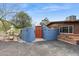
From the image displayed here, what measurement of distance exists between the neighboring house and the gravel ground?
0.15 metres

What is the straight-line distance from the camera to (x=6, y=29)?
200 inches

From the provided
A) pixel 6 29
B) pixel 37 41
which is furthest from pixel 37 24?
pixel 6 29

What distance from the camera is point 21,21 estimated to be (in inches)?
201

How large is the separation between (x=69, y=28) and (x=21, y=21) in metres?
1.24

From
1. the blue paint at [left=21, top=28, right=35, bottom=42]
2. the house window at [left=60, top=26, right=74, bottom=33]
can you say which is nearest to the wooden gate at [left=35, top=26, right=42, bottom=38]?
the blue paint at [left=21, top=28, right=35, bottom=42]

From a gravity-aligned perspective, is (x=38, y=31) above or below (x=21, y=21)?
below

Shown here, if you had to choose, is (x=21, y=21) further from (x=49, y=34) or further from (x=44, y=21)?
(x=49, y=34)

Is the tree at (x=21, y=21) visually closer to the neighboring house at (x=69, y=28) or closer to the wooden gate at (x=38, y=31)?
the wooden gate at (x=38, y=31)

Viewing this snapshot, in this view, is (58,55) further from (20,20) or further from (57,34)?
(20,20)

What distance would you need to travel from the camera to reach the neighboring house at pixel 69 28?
5.13 m

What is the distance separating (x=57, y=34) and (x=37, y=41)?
53 centimetres

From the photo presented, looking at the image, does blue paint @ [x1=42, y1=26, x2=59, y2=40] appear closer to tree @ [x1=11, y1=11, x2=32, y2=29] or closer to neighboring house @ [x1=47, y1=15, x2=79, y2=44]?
neighboring house @ [x1=47, y1=15, x2=79, y2=44]

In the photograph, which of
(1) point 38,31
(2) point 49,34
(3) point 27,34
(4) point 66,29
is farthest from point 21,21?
(4) point 66,29

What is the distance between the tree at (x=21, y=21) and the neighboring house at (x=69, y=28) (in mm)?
531
